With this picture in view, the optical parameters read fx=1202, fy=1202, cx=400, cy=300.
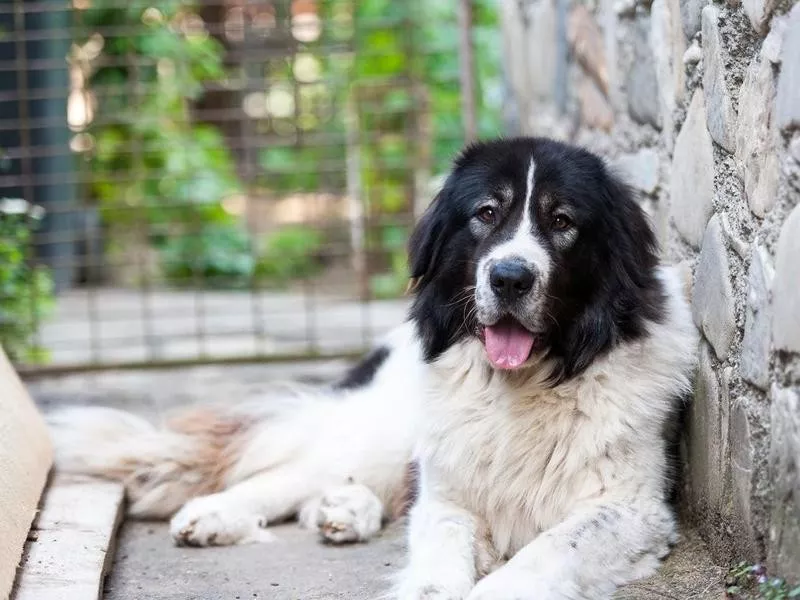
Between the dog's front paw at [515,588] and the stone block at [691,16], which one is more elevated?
the stone block at [691,16]

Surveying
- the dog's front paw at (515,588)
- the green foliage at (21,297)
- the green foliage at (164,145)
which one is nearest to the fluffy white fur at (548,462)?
the dog's front paw at (515,588)

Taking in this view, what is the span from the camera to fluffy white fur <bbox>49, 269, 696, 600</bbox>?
9.18ft

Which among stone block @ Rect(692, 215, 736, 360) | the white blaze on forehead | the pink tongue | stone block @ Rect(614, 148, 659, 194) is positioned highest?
stone block @ Rect(614, 148, 659, 194)

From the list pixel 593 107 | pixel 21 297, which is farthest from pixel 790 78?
pixel 21 297

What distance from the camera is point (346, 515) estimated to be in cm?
350

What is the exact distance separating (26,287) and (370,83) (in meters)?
2.75

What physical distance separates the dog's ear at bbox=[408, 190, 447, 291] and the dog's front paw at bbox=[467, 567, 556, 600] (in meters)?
0.93

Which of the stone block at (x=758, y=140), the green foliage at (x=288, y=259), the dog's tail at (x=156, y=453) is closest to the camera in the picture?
the stone block at (x=758, y=140)

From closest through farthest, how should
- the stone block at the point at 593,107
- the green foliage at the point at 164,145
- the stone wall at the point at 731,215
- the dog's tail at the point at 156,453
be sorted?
the stone wall at the point at 731,215
the dog's tail at the point at 156,453
the stone block at the point at 593,107
the green foliage at the point at 164,145

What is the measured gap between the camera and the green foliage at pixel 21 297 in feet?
17.6

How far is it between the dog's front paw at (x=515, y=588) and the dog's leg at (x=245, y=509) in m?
1.12

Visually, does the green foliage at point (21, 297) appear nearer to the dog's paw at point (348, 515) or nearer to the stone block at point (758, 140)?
the dog's paw at point (348, 515)

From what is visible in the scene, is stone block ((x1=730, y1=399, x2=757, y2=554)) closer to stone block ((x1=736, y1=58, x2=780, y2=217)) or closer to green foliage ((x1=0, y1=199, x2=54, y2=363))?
stone block ((x1=736, y1=58, x2=780, y2=217))

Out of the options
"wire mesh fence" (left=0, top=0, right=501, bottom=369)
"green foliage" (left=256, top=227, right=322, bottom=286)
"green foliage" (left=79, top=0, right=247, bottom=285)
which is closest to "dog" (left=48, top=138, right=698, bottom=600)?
"wire mesh fence" (left=0, top=0, right=501, bottom=369)
